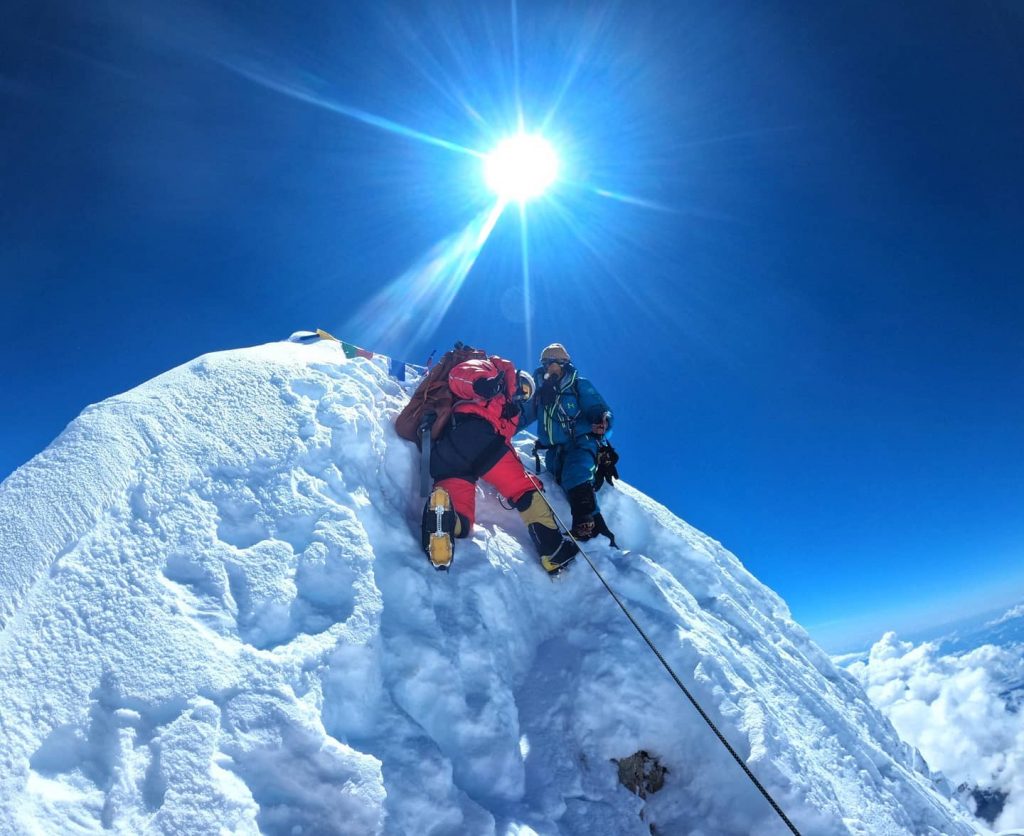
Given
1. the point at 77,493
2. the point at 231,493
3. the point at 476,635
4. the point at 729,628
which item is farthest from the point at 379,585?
the point at 729,628

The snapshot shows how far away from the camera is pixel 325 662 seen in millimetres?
3365

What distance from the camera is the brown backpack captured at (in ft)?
20.2

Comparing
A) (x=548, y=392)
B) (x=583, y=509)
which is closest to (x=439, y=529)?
(x=583, y=509)

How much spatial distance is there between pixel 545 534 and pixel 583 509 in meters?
0.87

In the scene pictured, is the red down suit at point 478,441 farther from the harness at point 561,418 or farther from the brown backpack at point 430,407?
the harness at point 561,418

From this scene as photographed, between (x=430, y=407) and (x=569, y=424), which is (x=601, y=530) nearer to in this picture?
(x=569, y=424)

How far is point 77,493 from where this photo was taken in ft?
11.1

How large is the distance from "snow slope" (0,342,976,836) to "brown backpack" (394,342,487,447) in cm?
23

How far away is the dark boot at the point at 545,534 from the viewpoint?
5.60m

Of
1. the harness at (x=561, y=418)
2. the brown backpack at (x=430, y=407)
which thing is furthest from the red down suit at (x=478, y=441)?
the harness at (x=561, y=418)

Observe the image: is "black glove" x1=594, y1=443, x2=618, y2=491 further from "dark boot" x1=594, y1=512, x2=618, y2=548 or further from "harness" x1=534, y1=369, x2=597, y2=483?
"dark boot" x1=594, y1=512, x2=618, y2=548

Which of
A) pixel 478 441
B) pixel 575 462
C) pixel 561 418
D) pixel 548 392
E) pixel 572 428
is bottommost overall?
pixel 478 441

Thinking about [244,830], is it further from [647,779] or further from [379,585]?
[647,779]

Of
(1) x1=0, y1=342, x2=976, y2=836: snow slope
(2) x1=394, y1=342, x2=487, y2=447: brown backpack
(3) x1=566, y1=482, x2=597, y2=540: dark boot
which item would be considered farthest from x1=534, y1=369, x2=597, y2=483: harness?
(2) x1=394, y1=342, x2=487, y2=447: brown backpack
